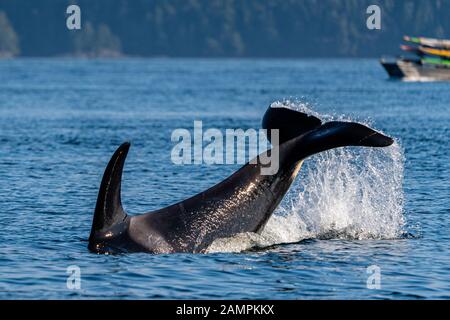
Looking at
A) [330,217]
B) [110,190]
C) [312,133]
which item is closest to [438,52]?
[330,217]

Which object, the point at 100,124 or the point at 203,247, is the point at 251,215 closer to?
the point at 203,247

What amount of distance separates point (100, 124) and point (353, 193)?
3084cm

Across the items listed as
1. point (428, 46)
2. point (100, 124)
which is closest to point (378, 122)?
point (100, 124)

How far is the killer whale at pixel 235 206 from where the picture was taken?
19000 mm

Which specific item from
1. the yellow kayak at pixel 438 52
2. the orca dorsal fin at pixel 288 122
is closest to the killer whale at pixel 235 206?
the orca dorsal fin at pixel 288 122

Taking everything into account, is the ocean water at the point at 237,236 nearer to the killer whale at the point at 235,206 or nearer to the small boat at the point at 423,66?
the killer whale at the point at 235,206

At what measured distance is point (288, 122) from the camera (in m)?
19.4

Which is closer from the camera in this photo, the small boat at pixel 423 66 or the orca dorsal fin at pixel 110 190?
the orca dorsal fin at pixel 110 190

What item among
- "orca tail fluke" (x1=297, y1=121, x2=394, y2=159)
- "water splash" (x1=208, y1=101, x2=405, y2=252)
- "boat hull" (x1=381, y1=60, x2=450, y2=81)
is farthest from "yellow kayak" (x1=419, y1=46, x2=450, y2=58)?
"orca tail fluke" (x1=297, y1=121, x2=394, y2=159)

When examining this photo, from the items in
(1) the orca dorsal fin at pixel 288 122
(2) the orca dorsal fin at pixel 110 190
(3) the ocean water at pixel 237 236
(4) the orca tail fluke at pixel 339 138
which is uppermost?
(1) the orca dorsal fin at pixel 288 122

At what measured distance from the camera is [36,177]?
106ft

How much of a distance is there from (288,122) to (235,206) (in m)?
1.78

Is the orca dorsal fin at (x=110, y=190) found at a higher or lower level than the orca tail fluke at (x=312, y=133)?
lower
